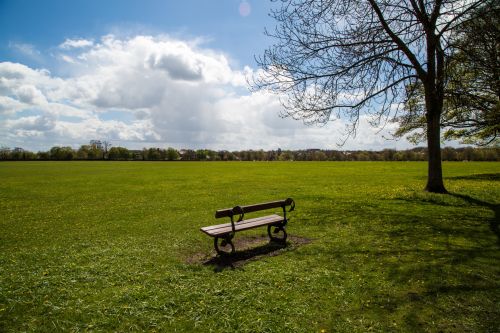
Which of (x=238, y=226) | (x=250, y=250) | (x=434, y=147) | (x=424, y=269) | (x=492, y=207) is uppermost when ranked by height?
(x=434, y=147)

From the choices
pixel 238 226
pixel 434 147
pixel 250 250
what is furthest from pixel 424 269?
pixel 434 147

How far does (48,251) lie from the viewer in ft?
27.2

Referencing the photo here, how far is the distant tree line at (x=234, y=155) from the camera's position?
82.6 metres

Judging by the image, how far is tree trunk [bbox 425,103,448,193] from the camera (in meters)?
15.2

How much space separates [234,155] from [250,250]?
13506cm

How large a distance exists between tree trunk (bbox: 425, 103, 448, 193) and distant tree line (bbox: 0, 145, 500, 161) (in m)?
73.2

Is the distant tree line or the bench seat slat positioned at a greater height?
the distant tree line

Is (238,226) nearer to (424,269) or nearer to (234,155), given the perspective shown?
(424,269)

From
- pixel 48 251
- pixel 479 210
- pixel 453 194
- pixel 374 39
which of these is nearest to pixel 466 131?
pixel 453 194

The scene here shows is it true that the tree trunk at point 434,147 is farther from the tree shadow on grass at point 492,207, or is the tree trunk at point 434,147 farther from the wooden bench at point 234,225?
the wooden bench at point 234,225

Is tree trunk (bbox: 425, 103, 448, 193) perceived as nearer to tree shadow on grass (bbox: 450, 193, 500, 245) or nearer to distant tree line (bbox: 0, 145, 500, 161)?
tree shadow on grass (bbox: 450, 193, 500, 245)

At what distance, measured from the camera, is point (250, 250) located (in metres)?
8.16

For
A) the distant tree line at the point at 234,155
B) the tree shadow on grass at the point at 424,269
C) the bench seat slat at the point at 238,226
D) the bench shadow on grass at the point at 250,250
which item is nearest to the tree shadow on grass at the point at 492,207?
the tree shadow on grass at the point at 424,269

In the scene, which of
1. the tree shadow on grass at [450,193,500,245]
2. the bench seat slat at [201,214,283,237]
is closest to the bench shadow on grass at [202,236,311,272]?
the bench seat slat at [201,214,283,237]
